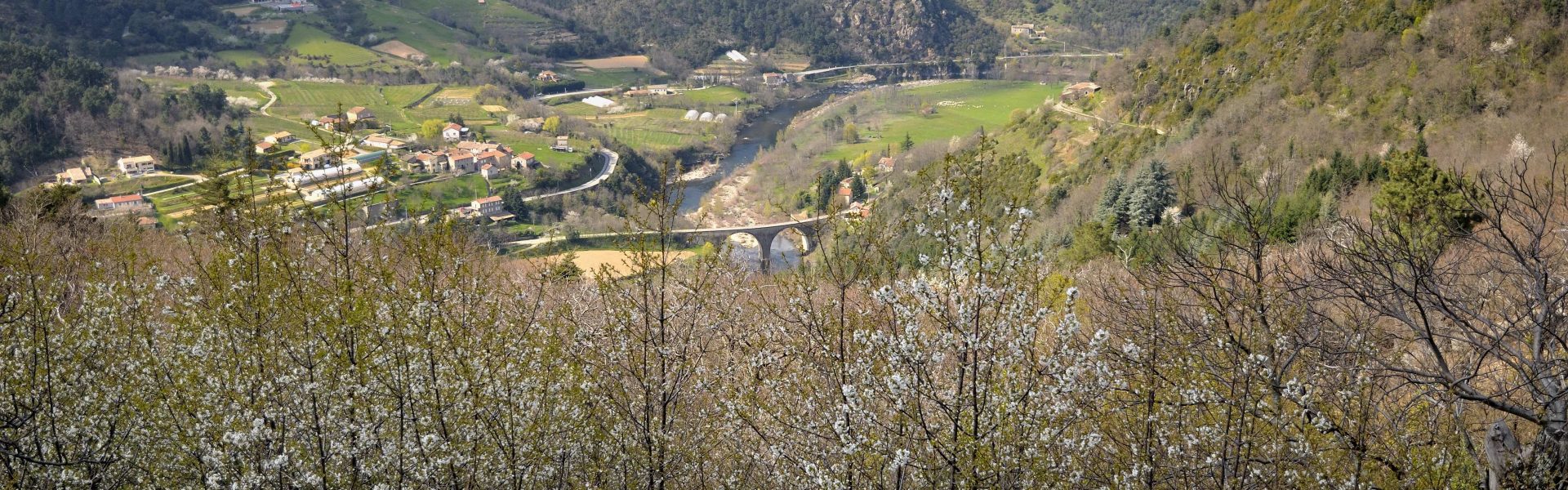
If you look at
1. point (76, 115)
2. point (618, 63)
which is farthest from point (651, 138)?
point (618, 63)

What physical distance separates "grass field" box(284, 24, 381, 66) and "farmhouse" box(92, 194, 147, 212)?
49977 millimetres

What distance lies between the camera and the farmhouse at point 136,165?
167 ft

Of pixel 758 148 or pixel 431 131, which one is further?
pixel 758 148

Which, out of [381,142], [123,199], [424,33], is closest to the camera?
[123,199]

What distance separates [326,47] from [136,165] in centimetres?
4801

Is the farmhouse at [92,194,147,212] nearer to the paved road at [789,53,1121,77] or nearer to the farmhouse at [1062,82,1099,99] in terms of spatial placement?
the farmhouse at [1062,82,1099,99]

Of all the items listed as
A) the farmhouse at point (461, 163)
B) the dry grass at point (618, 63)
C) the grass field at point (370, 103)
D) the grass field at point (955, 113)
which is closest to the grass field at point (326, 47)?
A: the grass field at point (370, 103)

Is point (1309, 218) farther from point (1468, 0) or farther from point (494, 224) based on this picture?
point (494, 224)

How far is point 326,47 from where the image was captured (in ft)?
311

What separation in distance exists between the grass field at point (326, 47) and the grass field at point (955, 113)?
53.4 m

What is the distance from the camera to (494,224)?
160 feet

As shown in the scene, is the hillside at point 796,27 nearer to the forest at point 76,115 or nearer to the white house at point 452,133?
the white house at point 452,133

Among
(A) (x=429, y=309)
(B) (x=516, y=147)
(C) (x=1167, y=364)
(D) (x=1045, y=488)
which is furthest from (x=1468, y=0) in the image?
(B) (x=516, y=147)

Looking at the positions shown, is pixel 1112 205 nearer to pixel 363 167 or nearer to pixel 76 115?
pixel 363 167
